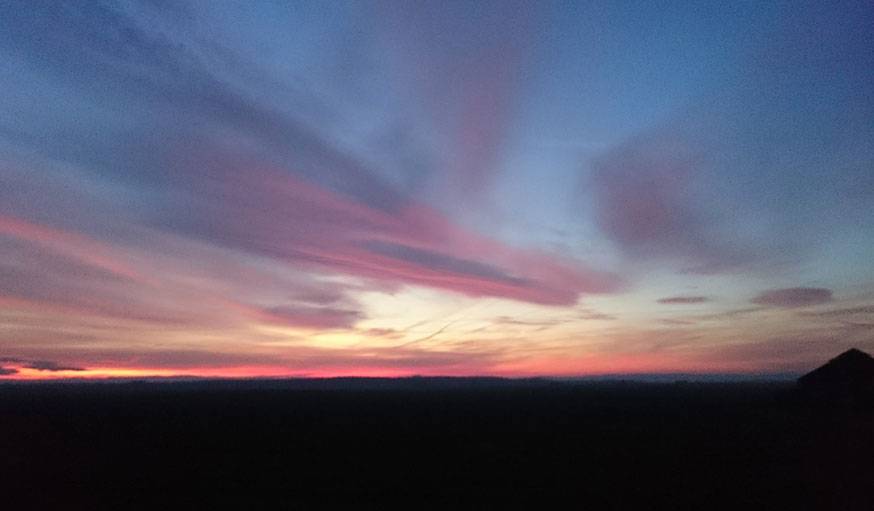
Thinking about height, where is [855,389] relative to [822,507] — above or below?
above

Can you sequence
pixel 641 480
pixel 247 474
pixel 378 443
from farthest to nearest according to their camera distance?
pixel 378 443
pixel 247 474
pixel 641 480

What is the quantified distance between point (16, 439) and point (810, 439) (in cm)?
5136

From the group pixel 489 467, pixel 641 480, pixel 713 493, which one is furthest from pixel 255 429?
pixel 713 493

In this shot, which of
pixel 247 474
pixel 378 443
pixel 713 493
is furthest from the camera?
pixel 378 443

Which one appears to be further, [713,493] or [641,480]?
[641,480]

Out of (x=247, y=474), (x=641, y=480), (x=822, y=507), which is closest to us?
(x=822, y=507)

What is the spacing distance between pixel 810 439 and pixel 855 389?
1978 cm

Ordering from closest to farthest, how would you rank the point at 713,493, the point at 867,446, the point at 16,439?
the point at 713,493, the point at 867,446, the point at 16,439

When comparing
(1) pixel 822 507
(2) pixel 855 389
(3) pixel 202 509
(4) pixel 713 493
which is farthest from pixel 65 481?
(2) pixel 855 389

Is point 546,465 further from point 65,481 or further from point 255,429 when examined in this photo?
point 255,429

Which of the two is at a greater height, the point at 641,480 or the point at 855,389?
the point at 855,389

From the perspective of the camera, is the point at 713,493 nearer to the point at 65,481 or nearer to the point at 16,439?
the point at 65,481

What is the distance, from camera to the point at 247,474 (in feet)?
79.6

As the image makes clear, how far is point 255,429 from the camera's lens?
146 feet
